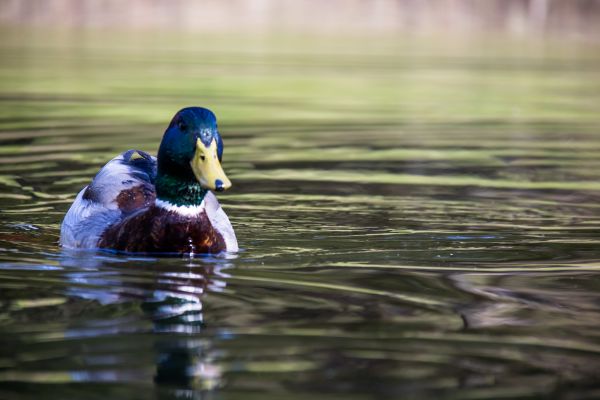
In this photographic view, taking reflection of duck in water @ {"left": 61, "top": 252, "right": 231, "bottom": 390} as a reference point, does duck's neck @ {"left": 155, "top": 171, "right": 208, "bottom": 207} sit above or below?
above

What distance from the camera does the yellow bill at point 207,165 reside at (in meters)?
6.70

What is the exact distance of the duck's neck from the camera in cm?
709

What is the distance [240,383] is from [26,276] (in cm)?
220

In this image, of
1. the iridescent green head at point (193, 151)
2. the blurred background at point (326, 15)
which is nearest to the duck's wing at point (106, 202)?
the iridescent green head at point (193, 151)

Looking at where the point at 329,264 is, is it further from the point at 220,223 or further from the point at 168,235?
the point at 168,235

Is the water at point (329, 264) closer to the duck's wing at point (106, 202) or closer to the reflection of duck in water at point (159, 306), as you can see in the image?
the reflection of duck in water at point (159, 306)

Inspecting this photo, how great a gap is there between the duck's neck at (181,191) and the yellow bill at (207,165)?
24 centimetres

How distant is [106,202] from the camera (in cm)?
754

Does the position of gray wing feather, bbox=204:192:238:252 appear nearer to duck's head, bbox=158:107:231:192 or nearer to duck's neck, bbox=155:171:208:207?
duck's neck, bbox=155:171:208:207

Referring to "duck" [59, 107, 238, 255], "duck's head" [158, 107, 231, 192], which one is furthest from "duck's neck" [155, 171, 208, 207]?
"duck's head" [158, 107, 231, 192]

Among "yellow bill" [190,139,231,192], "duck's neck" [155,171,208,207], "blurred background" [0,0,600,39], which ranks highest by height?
"yellow bill" [190,139,231,192]

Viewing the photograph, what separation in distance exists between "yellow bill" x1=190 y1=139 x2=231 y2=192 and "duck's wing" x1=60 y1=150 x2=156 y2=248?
0.72m

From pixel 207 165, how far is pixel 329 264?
822mm

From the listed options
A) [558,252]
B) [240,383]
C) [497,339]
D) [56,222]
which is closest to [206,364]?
[240,383]
